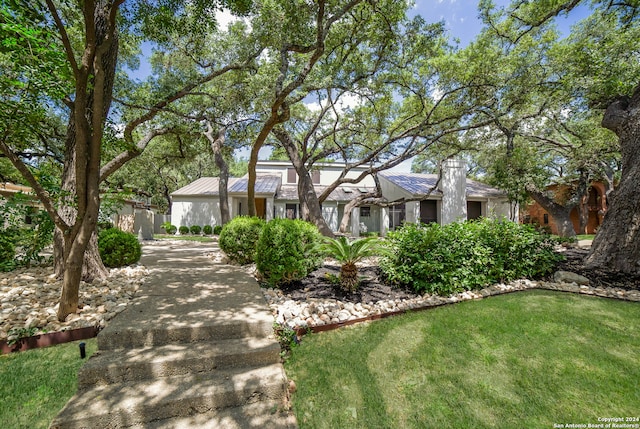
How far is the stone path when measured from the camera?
2.21m

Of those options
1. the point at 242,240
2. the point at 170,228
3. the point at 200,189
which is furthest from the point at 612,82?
the point at 170,228

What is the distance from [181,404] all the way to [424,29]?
10.4 meters

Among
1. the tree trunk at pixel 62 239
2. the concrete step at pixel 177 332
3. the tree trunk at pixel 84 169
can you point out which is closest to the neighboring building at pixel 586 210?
the concrete step at pixel 177 332

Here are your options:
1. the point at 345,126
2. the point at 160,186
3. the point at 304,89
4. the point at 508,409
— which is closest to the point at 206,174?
the point at 160,186

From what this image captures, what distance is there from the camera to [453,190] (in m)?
16.7

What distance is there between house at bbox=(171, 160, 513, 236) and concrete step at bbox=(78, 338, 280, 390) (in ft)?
47.0

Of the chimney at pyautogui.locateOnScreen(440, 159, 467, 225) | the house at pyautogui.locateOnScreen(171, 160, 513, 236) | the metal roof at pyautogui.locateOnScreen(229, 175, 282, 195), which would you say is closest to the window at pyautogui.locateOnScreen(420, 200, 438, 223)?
the house at pyautogui.locateOnScreen(171, 160, 513, 236)

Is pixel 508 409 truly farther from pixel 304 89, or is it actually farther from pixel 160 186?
pixel 160 186

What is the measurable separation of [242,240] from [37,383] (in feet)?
14.6

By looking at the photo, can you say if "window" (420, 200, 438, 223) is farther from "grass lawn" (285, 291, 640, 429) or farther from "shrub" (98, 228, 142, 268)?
"shrub" (98, 228, 142, 268)

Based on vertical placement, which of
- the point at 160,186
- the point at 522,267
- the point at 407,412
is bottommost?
the point at 407,412

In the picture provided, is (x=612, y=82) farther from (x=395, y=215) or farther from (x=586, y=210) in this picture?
(x=586, y=210)

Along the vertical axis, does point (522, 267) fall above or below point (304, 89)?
below

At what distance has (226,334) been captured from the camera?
10.2ft
